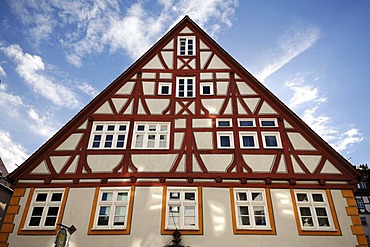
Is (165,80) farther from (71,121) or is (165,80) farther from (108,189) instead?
(108,189)

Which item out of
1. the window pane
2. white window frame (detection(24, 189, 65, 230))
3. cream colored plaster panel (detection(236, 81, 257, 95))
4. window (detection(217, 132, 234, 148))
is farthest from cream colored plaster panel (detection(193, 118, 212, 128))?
white window frame (detection(24, 189, 65, 230))

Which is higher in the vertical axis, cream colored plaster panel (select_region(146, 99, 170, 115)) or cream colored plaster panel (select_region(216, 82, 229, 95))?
cream colored plaster panel (select_region(216, 82, 229, 95))

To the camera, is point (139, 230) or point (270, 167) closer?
point (139, 230)

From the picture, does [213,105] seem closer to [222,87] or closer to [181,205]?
[222,87]

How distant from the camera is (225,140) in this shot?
1103 centimetres

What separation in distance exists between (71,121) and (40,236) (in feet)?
14.3

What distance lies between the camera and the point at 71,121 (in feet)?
37.5

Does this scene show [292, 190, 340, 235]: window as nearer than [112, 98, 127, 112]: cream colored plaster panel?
Yes

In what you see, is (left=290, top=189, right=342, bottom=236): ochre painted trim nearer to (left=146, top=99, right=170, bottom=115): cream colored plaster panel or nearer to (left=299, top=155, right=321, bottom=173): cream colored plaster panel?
(left=299, top=155, right=321, bottom=173): cream colored plaster panel

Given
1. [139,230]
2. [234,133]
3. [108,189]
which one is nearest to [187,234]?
[139,230]

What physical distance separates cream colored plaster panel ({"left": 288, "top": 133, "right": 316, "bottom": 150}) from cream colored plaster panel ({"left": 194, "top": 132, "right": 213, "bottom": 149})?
313 centimetres

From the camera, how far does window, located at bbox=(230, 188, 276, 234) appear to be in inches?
364

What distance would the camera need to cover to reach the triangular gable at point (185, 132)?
10.3 m

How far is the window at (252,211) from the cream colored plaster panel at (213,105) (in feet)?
11.2
